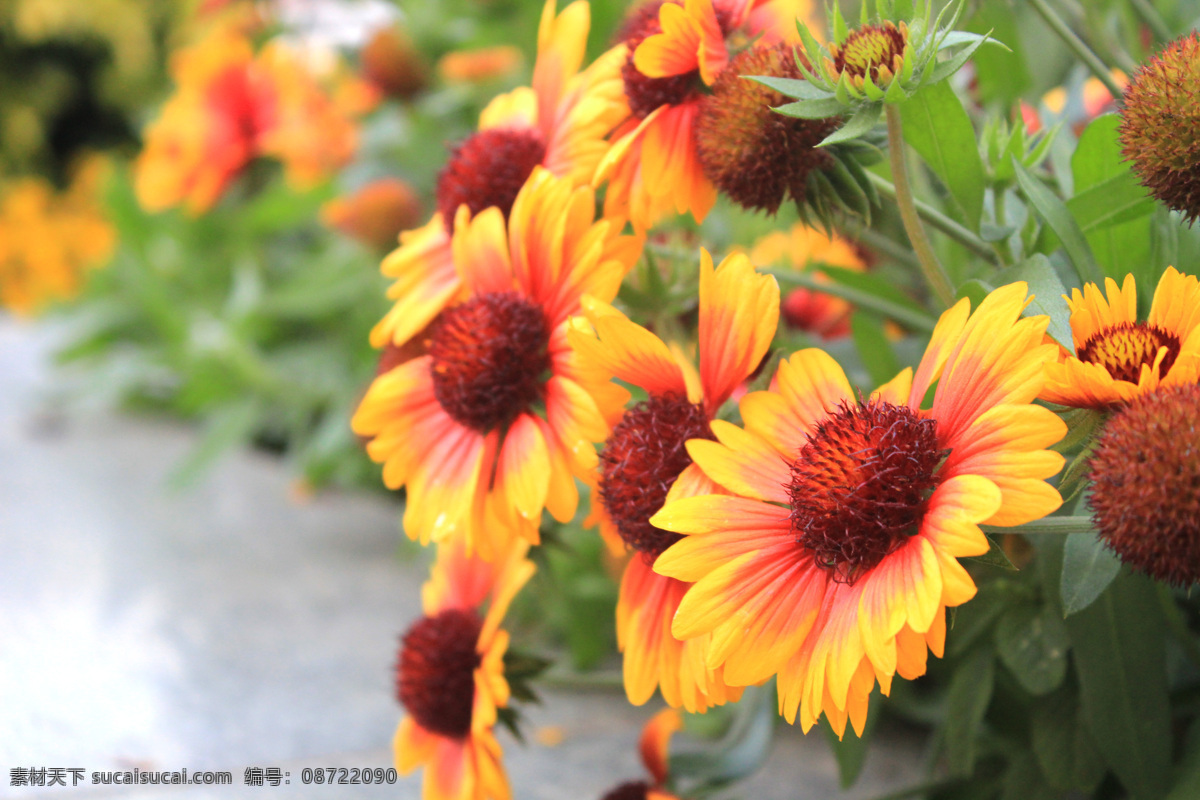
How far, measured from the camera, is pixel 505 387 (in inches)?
17.3

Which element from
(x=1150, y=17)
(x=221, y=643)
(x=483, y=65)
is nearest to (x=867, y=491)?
(x=1150, y=17)

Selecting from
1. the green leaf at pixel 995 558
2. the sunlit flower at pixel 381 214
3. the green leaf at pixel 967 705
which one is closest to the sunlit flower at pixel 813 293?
the green leaf at pixel 967 705

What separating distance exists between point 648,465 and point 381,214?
754 millimetres

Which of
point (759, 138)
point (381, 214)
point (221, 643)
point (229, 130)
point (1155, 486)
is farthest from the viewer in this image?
point (229, 130)

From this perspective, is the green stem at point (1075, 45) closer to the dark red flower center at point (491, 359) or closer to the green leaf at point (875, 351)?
the green leaf at point (875, 351)

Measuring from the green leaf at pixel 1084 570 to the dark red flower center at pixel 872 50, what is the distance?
7.0 inches

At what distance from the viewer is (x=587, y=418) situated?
38cm

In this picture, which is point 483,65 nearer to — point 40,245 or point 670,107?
point 670,107

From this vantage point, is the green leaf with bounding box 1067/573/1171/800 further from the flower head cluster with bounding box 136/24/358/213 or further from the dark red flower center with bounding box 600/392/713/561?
the flower head cluster with bounding box 136/24/358/213

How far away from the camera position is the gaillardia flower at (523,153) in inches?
17.7

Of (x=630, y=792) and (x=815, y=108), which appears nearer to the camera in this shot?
(x=815, y=108)

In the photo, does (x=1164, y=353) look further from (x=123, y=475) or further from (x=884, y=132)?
(x=123, y=475)

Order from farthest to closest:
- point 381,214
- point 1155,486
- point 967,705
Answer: point 381,214 < point 967,705 < point 1155,486

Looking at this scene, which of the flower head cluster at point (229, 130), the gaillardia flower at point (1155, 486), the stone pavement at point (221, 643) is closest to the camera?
the gaillardia flower at point (1155, 486)
